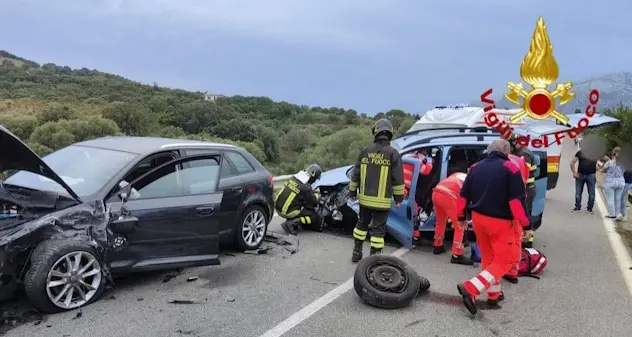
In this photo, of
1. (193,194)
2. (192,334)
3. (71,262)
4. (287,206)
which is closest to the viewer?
Answer: (192,334)

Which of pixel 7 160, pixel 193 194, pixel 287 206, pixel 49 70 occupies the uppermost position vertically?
pixel 49 70

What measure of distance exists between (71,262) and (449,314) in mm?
3372

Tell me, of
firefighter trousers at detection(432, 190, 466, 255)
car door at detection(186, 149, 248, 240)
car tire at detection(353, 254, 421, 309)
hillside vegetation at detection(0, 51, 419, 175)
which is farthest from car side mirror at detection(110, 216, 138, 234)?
hillside vegetation at detection(0, 51, 419, 175)

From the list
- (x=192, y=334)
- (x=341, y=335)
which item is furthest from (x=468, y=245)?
(x=192, y=334)

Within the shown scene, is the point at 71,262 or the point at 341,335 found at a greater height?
the point at 71,262

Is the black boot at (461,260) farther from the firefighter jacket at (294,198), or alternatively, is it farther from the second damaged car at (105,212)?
the second damaged car at (105,212)

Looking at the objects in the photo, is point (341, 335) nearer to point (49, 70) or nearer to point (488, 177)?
point (488, 177)

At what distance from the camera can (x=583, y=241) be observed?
8000 mm

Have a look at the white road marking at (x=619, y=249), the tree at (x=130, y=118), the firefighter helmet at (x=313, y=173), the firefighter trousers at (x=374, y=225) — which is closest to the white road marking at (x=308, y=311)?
the firefighter trousers at (x=374, y=225)

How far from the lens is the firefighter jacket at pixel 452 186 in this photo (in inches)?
256

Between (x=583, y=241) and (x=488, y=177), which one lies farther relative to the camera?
(x=583, y=241)

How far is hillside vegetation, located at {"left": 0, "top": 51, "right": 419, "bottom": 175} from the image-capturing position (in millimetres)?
22438

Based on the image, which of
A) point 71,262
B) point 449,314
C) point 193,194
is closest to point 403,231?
point 449,314

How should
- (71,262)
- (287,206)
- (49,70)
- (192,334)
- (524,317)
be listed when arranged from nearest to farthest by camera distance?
1. (192,334)
2. (71,262)
3. (524,317)
4. (287,206)
5. (49,70)
